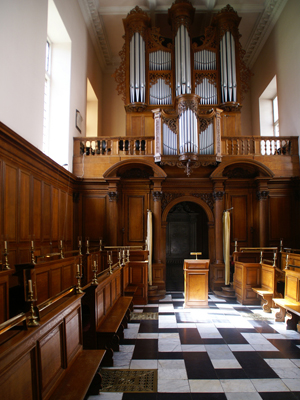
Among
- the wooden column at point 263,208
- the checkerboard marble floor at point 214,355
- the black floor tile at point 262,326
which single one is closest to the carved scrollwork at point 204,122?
the wooden column at point 263,208

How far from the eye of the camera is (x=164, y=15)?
1155cm

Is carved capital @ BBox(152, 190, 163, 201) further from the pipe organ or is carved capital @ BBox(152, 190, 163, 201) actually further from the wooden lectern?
the wooden lectern

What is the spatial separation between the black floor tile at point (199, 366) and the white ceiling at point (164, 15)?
386 inches

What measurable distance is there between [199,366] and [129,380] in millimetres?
900

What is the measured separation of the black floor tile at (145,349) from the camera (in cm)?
427

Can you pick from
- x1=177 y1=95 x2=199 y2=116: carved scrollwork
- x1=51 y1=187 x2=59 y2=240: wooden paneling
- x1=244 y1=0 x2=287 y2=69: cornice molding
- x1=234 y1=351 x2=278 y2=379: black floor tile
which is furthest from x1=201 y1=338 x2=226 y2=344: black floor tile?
x1=244 y1=0 x2=287 y2=69: cornice molding

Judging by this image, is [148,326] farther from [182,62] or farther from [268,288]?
[182,62]

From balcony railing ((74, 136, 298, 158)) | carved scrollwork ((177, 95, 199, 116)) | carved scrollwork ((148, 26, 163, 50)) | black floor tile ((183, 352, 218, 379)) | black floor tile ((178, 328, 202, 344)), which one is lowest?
black floor tile ((178, 328, 202, 344))

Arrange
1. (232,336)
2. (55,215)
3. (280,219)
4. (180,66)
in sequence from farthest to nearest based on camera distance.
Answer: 1. (180,66)
2. (280,219)
3. (55,215)
4. (232,336)

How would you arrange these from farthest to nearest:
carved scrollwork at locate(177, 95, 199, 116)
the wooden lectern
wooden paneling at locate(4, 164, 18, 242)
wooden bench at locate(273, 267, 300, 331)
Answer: carved scrollwork at locate(177, 95, 199, 116)
the wooden lectern
wooden bench at locate(273, 267, 300, 331)
wooden paneling at locate(4, 164, 18, 242)

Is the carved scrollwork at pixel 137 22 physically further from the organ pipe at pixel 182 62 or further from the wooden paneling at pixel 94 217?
the wooden paneling at pixel 94 217

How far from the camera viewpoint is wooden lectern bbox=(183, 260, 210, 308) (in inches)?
285

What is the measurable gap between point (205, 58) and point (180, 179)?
415cm

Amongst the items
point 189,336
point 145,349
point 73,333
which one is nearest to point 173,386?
point 145,349
